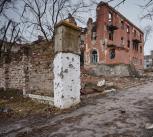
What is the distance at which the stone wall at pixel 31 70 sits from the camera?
9695 millimetres

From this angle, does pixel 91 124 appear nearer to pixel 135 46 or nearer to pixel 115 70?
pixel 115 70

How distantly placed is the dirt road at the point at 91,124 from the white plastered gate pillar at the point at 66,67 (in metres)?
0.73

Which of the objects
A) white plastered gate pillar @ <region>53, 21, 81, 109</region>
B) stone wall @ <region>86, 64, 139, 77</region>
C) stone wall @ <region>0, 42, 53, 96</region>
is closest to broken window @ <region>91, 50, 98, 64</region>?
stone wall @ <region>86, 64, 139, 77</region>

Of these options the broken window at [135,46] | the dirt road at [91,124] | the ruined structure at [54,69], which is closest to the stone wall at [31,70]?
the ruined structure at [54,69]

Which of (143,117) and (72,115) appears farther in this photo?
(72,115)

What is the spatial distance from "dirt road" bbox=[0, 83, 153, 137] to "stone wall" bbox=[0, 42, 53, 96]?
2498 mm

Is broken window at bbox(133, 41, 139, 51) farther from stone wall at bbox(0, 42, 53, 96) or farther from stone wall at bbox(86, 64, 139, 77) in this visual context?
stone wall at bbox(0, 42, 53, 96)

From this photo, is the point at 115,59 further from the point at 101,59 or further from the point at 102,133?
the point at 102,133

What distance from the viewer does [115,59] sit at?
31297 mm

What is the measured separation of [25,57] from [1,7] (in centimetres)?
708

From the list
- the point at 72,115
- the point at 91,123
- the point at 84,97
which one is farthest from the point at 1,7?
the point at 91,123

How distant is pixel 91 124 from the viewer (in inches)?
242

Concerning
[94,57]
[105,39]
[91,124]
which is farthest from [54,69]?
[94,57]

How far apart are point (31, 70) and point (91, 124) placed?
560cm
